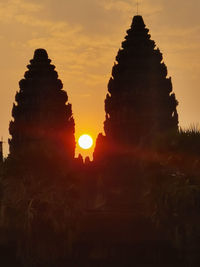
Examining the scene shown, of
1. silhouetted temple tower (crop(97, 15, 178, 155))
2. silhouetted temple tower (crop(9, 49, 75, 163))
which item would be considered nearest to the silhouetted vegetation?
silhouetted temple tower (crop(97, 15, 178, 155))

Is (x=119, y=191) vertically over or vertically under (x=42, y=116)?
under

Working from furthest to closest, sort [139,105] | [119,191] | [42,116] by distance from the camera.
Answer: [42,116] → [139,105] → [119,191]

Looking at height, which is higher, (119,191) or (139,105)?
(139,105)

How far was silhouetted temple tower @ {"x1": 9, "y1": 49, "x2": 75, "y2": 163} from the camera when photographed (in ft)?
269

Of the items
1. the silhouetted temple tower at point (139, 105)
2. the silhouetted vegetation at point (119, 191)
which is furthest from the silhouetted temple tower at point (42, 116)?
the silhouetted temple tower at point (139, 105)

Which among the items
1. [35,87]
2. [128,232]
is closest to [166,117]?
[35,87]

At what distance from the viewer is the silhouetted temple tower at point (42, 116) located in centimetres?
8200

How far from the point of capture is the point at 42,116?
8262cm

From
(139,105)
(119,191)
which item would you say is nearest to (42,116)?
(139,105)

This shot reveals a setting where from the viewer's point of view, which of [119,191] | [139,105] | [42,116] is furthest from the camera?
[42,116]

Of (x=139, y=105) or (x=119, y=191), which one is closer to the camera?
(x=119, y=191)

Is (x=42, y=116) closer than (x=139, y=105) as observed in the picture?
No

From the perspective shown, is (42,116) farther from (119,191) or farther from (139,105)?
(119,191)

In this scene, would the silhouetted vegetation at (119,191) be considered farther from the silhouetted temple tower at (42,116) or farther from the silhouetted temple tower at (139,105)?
the silhouetted temple tower at (42,116)
